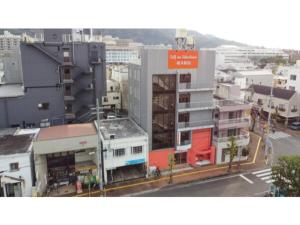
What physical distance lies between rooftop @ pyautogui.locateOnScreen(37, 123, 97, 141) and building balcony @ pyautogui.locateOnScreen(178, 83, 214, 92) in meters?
9.11

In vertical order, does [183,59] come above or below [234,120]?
above

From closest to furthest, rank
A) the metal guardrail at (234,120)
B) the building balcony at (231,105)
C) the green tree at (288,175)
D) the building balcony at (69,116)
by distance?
1. the green tree at (288,175)
2. the building balcony at (231,105)
3. the metal guardrail at (234,120)
4. the building balcony at (69,116)

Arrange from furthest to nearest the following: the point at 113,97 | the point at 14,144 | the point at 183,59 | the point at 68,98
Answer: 1. the point at 113,97
2. the point at 68,98
3. the point at 183,59
4. the point at 14,144

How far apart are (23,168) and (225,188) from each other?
16242 millimetres

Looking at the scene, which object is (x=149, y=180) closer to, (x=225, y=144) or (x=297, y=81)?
(x=225, y=144)

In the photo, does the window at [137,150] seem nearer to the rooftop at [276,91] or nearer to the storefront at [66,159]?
the storefront at [66,159]

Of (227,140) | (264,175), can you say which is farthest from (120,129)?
(264,175)

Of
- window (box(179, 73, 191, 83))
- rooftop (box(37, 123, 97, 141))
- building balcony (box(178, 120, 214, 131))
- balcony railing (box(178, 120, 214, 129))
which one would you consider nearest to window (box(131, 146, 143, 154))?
rooftop (box(37, 123, 97, 141))

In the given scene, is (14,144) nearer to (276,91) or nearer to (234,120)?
(234,120)

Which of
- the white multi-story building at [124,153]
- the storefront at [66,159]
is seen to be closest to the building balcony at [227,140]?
the white multi-story building at [124,153]

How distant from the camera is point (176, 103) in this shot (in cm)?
2317

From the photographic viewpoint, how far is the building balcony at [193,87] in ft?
75.6

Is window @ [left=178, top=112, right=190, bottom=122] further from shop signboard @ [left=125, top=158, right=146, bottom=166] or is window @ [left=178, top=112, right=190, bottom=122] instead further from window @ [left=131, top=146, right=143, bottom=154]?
shop signboard @ [left=125, top=158, right=146, bottom=166]

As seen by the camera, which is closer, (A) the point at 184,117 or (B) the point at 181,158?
(A) the point at 184,117
